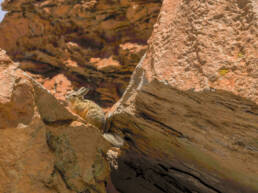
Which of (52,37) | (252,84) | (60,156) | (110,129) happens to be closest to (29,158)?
(60,156)

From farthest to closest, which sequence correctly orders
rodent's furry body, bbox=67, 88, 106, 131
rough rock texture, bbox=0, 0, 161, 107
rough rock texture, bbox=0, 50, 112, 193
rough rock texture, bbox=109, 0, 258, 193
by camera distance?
rough rock texture, bbox=0, 0, 161, 107 → rodent's furry body, bbox=67, 88, 106, 131 → rough rock texture, bbox=0, 50, 112, 193 → rough rock texture, bbox=109, 0, 258, 193

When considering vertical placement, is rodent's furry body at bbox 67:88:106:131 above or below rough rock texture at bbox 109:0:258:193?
below

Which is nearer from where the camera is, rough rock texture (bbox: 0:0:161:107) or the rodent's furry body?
the rodent's furry body

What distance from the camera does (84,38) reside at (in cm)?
942

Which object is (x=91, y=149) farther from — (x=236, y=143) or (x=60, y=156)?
(x=236, y=143)

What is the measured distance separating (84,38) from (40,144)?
7674mm

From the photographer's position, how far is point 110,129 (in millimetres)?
3559

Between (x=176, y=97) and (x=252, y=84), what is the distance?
2.14 ft

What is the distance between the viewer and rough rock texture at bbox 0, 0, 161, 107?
8.30 m

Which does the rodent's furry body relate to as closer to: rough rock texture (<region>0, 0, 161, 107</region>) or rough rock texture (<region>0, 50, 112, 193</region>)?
rough rock texture (<region>0, 50, 112, 193</region>)

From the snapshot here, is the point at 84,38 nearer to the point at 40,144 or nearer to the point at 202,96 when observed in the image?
the point at 40,144

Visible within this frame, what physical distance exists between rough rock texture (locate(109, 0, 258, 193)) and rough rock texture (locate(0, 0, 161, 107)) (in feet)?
19.0

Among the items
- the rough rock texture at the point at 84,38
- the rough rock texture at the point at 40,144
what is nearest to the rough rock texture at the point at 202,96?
the rough rock texture at the point at 40,144

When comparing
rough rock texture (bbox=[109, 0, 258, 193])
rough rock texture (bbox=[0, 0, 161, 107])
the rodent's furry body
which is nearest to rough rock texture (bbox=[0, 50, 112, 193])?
the rodent's furry body
